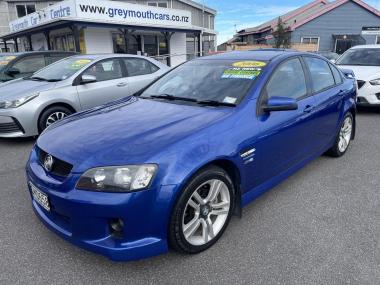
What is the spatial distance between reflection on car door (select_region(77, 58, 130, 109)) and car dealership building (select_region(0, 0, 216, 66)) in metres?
9.41

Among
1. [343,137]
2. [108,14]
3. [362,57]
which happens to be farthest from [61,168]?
[108,14]

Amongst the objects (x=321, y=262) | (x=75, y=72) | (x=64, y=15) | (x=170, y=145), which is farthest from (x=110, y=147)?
(x=64, y=15)

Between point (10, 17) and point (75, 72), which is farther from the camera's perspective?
point (10, 17)

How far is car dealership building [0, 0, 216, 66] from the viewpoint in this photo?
14.9 meters

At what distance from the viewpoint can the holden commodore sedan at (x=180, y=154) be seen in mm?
2125

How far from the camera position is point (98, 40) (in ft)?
55.2

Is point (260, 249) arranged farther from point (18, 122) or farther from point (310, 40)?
point (310, 40)

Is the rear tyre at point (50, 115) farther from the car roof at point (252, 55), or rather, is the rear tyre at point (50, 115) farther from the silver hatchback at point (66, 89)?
the car roof at point (252, 55)

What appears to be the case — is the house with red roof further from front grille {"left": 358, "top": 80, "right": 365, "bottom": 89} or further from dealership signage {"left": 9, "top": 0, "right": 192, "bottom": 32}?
front grille {"left": 358, "top": 80, "right": 365, "bottom": 89}

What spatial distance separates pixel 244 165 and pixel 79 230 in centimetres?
136

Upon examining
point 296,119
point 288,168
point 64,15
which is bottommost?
point 288,168

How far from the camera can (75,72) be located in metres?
5.90

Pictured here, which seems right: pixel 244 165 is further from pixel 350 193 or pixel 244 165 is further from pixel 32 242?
pixel 32 242

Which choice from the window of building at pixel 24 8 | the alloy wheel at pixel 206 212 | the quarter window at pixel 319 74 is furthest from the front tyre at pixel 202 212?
the window of building at pixel 24 8
